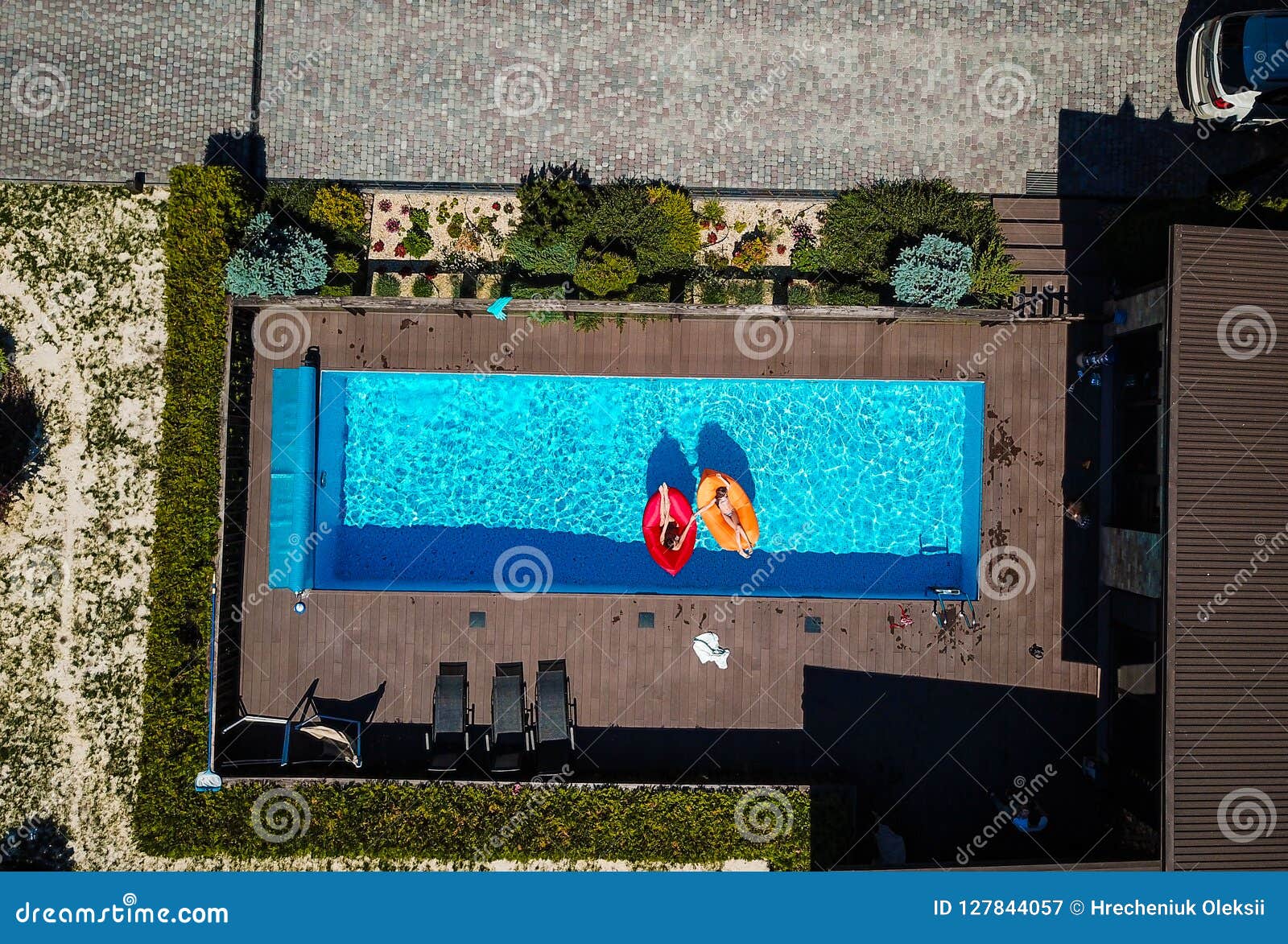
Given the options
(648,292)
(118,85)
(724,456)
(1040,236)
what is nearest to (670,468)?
(724,456)

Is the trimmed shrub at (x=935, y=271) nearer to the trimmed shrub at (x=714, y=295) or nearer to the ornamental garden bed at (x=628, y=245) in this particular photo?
the ornamental garden bed at (x=628, y=245)

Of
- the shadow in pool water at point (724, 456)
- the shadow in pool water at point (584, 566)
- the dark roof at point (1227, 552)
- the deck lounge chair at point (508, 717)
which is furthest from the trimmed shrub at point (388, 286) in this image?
the dark roof at point (1227, 552)

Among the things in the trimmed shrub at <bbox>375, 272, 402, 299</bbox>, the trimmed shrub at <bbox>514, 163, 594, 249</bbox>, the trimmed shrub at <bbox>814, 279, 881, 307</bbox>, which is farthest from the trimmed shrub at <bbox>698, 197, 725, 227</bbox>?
the trimmed shrub at <bbox>375, 272, 402, 299</bbox>

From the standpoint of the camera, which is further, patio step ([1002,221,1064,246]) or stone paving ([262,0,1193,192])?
stone paving ([262,0,1193,192])

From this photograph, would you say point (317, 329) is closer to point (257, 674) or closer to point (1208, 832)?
point (257, 674)

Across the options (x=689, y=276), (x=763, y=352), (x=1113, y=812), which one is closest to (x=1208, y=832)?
(x=1113, y=812)

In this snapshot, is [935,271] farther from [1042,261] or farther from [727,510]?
[727,510]

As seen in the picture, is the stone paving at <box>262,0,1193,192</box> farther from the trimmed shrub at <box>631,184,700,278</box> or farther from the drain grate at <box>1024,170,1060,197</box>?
the trimmed shrub at <box>631,184,700,278</box>
